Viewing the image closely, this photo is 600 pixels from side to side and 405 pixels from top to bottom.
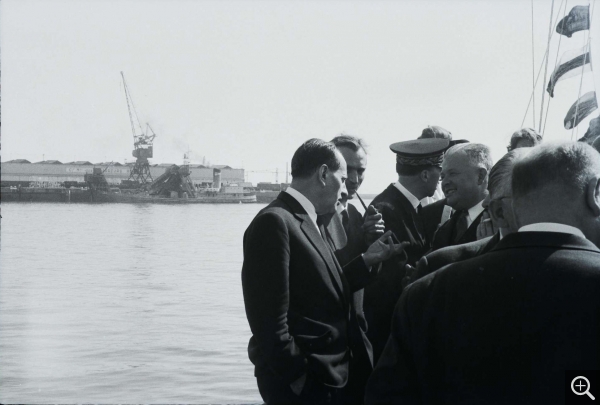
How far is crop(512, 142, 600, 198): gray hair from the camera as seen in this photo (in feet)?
6.67

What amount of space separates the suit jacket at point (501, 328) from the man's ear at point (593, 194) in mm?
125

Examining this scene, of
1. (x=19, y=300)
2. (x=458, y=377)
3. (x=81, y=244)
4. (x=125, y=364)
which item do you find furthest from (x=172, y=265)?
(x=458, y=377)

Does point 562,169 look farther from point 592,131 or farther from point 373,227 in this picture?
point 592,131

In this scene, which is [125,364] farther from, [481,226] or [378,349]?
[481,226]

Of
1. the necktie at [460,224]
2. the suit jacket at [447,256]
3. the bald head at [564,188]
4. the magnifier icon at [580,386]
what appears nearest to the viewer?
the magnifier icon at [580,386]

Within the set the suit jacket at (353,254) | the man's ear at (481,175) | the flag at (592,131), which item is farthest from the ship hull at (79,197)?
the man's ear at (481,175)

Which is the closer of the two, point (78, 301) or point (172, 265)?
point (78, 301)

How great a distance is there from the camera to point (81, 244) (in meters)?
45.2

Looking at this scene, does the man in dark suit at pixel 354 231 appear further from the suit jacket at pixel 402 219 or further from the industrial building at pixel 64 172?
the industrial building at pixel 64 172

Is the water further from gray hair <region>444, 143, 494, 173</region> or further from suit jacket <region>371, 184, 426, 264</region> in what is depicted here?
gray hair <region>444, 143, 494, 173</region>

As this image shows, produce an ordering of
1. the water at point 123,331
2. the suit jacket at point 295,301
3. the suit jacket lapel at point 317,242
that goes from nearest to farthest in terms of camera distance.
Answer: the suit jacket at point 295,301, the suit jacket lapel at point 317,242, the water at point 123,331

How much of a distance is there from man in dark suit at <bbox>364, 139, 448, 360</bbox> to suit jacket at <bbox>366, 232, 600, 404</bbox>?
1932 millimetres

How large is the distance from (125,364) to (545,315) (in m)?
10.0

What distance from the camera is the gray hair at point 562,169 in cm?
203
